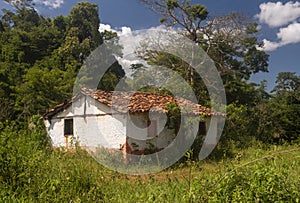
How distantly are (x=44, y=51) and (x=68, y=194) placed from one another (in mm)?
29543

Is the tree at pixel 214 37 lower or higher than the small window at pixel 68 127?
higher

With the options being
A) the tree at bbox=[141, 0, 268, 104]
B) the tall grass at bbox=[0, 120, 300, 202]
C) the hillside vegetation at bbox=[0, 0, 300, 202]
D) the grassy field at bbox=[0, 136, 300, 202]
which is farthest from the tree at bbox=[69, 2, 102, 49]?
the grassy field at bbox=[0, 136, 300, 202]

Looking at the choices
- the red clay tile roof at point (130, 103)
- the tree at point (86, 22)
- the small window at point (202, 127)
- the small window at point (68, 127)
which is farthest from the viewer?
the tree at point (86, 22)

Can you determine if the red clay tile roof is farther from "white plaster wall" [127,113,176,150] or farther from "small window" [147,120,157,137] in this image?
"small window" [147,120,157,137]

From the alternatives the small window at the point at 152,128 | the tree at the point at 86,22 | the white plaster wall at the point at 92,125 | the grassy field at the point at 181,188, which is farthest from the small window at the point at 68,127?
the tree at the point at 86,22

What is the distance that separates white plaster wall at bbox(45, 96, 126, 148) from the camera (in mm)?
12242

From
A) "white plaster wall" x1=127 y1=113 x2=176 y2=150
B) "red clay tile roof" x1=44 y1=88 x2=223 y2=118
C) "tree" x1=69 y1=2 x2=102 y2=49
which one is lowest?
"white plaster wall" x1=127 y1=113 x2=176 y2=150

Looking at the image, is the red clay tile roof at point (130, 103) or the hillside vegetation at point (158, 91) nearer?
the hillside vegetation at point (158, 91)

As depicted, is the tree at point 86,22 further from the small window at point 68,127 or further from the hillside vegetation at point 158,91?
the small window at point 68,127

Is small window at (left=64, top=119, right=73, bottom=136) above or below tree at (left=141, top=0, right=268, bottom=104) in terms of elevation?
below

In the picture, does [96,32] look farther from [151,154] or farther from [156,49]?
[151,154]

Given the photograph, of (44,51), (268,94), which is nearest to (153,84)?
(268,94)

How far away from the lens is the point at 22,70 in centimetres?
2353

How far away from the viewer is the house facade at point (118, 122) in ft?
39.2
